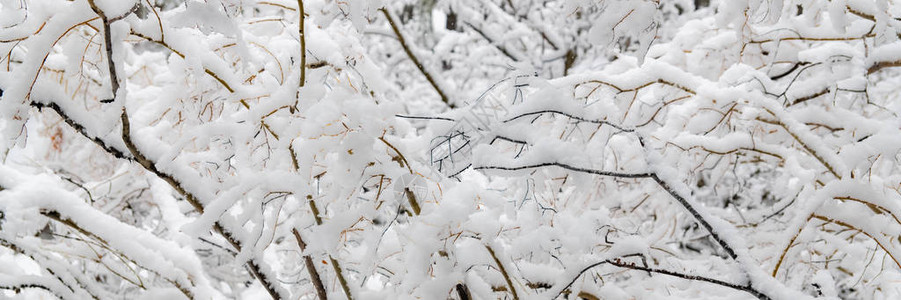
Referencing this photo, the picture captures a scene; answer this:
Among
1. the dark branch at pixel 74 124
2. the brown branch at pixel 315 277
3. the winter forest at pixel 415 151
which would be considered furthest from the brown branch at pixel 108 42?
the brown branch at pixel 315 277

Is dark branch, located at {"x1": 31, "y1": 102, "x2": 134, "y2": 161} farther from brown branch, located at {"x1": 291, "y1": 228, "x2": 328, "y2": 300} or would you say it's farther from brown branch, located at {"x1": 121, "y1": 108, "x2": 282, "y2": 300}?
brown branch, located at {"x1": 291, "y1": 228, "x2": 328, "y2": 300}

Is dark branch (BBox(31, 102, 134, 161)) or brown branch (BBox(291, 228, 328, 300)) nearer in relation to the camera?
dark branch (BBox(31, 102, 134, 161))

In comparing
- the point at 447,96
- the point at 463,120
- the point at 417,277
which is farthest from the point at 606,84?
the point at 447,96

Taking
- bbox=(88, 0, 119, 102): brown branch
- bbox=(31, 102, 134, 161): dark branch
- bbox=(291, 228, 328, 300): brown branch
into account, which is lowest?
bbox=(291, 228, 328, 300): brown branch

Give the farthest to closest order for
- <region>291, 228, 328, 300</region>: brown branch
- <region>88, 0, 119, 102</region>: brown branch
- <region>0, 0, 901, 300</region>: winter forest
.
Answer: <region>291, 228, 328, 300</region>: brown branch, <region>0, 0, 901, 300</region>: winter forest, <region>88, 0, 119, 102</region>: brown branch

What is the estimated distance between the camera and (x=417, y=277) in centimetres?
95

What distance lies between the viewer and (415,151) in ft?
3.93

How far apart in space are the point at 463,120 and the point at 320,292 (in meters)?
0.46

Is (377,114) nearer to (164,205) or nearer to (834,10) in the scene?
(834,10)

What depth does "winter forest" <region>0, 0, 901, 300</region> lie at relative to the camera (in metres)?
0.92

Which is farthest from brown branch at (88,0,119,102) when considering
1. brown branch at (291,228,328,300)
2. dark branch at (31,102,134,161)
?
brown branch at (291,228,328,300)

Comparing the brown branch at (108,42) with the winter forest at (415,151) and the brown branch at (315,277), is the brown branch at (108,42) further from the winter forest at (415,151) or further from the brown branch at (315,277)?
the brown branch at (315,277)

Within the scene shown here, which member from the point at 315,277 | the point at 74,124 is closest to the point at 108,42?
the point at 74,124

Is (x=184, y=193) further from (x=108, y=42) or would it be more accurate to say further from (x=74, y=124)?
(x=108, y=42)
